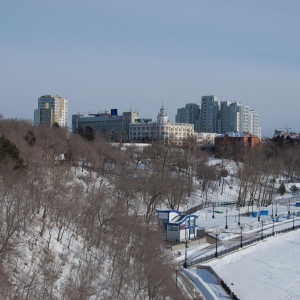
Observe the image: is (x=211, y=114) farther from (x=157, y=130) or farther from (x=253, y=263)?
(x=253, y=263)

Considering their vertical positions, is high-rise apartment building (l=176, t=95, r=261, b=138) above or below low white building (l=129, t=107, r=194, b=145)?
above

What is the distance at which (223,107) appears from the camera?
18288cm

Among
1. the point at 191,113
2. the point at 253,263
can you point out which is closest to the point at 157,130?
the point at 191,113

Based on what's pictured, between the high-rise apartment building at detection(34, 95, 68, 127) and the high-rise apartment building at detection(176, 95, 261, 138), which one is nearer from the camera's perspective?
the high-rise apartment building at detection(34, 95, 68, 127)

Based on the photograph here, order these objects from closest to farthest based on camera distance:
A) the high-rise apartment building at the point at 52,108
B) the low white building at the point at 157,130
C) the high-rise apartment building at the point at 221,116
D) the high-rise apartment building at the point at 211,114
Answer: the low white building at the point at 157,130 → the high-rise apartment building at the point at 52,108 → the high-rise apartment building at the point at 221,116 → the high-rise apartment building at the point at 211,114

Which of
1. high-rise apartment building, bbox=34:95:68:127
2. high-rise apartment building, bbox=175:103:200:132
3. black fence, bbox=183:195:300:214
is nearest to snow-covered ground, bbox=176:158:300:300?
black fence, bbox=183:195:300:214

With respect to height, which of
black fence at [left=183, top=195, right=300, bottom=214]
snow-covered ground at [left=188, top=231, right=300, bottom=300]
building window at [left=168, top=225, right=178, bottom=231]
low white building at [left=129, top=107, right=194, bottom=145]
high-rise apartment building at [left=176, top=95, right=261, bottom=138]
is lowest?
snow-covered ground at [left=188, top=231, right=300, bottom=300]

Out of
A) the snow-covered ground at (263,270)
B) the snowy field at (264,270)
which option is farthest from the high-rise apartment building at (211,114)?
the snow-covered ground at (263,270)

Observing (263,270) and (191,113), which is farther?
(191,113)

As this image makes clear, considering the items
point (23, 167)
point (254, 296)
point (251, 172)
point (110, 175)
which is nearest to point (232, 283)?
point (254, 296)

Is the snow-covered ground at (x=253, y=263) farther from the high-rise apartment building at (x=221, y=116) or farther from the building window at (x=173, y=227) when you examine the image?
the high-rise apartment building at (x=221, y=116)

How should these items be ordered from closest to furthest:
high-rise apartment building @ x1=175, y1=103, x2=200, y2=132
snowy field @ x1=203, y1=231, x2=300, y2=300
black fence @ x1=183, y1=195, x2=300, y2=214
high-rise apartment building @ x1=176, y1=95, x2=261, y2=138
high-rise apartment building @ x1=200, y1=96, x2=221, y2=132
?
snowy field @ x1=203, y1=231, x2=300, y2=300
black fence @ x1=183, y1=195, x2=300, y2=214
high-rise apartment building @ x1=176, y1=95, x2=261, y2=138
high-rise apartment building @ x1=200, y1=96, x2=221, y2=132
high-rise apartment building @ x1=175, y1=103, x2=200, y2=132

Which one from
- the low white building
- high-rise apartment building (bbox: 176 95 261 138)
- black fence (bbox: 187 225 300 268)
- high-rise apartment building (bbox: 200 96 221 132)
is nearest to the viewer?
black fence (bbox: 187 225 300 268)

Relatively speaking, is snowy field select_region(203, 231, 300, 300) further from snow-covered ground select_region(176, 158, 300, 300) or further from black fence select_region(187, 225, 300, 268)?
black fence select_region(187, 225, 300, 268)
